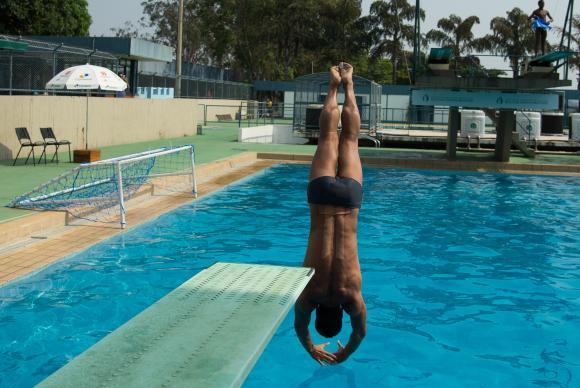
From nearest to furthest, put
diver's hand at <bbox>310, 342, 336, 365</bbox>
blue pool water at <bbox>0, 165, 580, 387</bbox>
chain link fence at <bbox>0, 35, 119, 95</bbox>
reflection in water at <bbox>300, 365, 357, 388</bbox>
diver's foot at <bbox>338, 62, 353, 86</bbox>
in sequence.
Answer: diver's foot at <bbox>338, 62, 353, 86</bbox> → diver's hand at <bbox>310, 342, 336, 365</bbox> → reflection in water at <bbox>300, 365, 357, 388</bbox> → blue pool water at <bbox>0, 165, 580, 387</bbox> → chain link fence at <bbox>0, 35, 119, 95</bbox>

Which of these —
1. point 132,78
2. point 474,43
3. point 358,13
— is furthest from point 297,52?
point 132,78

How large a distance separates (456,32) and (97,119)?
57.3m

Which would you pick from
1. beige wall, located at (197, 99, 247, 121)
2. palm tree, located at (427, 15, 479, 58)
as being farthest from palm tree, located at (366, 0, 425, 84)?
beige wall, located at (197, 99, 247, 121)

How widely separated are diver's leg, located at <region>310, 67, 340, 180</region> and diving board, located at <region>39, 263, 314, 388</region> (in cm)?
69

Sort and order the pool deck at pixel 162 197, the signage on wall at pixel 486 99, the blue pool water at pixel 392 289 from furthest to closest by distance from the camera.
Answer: the signage on wall at pixel 486 99 < the pool deck at pixel 162 197 < the blue pool water at pixel 392 289

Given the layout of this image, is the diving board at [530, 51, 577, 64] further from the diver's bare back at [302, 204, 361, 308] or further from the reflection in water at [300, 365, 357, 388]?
the diver's bare back at [302, 204, 361, 308]

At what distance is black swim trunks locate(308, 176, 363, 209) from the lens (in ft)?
15.2

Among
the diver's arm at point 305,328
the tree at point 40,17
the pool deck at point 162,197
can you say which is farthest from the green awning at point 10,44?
the tree at point 40,17

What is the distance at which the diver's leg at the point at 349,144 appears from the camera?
4.73m

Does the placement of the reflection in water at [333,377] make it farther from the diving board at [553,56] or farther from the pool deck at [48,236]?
the diving board at [553,56]

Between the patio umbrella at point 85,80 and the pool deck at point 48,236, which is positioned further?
the patio umbrella at point 85,80

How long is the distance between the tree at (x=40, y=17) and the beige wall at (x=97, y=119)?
65.6 ft

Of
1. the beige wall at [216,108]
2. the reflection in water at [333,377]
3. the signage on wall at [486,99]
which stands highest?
the beige wall at [216,108]

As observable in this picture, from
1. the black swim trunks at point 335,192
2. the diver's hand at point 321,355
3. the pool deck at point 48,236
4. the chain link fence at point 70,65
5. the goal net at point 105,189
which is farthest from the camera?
the chain link fence at point 70,65
